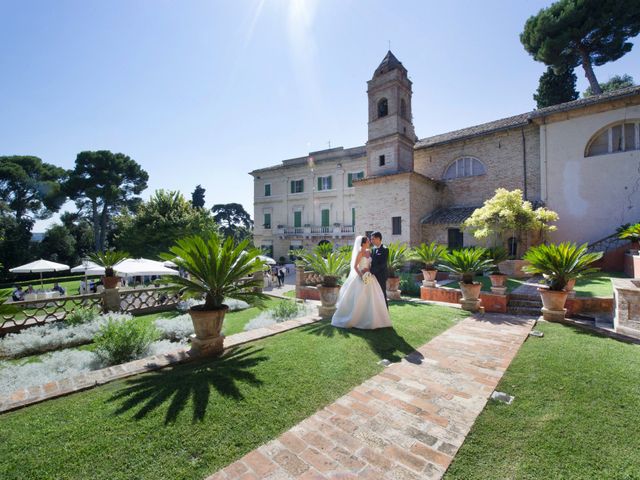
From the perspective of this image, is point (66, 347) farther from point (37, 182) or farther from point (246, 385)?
point (37, 182)

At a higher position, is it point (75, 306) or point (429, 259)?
point (429, 259)

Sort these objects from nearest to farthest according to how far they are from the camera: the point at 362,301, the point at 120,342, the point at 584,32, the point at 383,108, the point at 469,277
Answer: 1. the point at 120,342
2. the point at 362,301
3. the point at 469,277
4. the point at 383,108
5. the point at 584,32

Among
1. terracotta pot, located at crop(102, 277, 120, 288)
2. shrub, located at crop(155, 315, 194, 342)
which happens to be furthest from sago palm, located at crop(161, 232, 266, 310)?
terracotta pot, located at crop(102, 277, 120, 288)

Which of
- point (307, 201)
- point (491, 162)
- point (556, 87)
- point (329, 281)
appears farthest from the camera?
point (307, 201)

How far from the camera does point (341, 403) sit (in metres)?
3.23

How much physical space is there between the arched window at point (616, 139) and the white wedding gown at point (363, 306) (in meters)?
17.8

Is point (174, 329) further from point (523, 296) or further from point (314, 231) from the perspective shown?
point (314, 231)

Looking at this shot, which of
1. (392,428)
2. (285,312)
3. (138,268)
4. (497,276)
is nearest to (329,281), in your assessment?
(285,312)

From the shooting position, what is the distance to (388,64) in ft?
66.0

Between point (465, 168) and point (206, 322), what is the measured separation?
69.6 feet

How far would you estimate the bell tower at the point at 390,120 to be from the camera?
65.1 feet

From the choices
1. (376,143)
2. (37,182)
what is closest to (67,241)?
(37,182)

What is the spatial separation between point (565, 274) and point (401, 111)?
17.2m

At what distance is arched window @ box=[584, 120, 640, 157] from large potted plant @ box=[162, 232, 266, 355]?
2042cm
